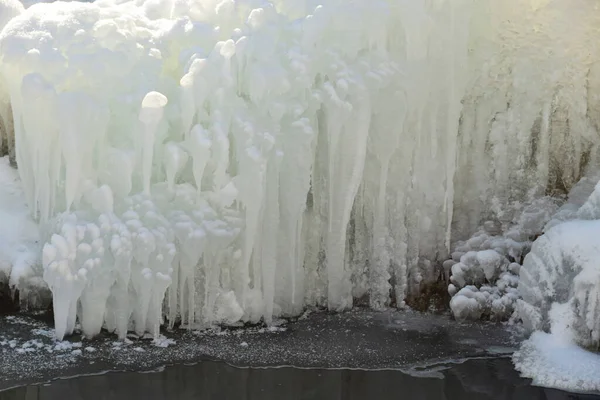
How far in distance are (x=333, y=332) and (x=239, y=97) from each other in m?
2.33

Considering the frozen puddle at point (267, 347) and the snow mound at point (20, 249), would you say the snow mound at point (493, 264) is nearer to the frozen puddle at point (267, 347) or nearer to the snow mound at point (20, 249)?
the frozen puddle at point (267, 347)

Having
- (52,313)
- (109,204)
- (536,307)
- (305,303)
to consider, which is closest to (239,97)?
(109,204)

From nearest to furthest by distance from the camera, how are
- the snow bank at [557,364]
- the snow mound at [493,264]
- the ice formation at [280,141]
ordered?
the snow bank at [557,364]
the ice formation at [280,141]
the snow mound at [493,264]

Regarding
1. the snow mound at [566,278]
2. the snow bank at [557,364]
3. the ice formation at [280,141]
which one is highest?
the ice formation at [280,141]

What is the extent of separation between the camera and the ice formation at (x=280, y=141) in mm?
7023

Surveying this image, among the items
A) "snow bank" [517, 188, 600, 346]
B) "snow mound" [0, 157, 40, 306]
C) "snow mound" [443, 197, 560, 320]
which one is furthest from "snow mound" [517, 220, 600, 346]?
"snow mound" [0, 157, 40, 306]

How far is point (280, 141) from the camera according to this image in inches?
291

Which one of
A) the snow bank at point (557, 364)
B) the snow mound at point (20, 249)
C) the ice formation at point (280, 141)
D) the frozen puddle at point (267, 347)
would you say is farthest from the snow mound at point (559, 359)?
the snow mound at point (20, 249)

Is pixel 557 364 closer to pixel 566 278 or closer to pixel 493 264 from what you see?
pixel 566 278

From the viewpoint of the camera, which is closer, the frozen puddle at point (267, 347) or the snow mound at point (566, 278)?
the frozen puddle at point (267, 347)

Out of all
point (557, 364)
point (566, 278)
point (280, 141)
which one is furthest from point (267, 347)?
point (566, 278)

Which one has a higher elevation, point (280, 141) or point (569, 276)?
point (280, 141)

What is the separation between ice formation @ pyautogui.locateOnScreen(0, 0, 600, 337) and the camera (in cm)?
702

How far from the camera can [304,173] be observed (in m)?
7.48
